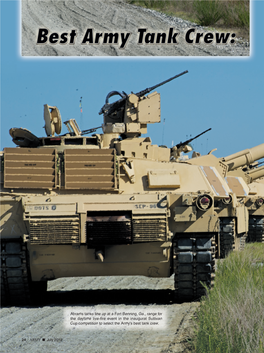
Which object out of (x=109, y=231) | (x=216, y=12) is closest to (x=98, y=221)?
(x=109, y=231)

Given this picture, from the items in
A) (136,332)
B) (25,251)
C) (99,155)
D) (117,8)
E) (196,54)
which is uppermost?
(117,8)

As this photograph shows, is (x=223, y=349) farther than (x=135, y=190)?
No

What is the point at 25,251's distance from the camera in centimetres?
1104

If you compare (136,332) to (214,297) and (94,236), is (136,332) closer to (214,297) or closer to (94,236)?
(214,297)

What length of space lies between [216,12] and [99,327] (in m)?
4.85

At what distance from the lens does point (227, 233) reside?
18.4m

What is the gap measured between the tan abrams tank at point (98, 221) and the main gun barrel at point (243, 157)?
11313mm

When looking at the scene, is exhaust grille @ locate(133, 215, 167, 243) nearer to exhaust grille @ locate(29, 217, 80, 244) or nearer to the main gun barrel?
exhaust grille @ locate(29, 217, 80, 244)

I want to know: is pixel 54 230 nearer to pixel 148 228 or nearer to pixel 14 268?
pixel 14 268

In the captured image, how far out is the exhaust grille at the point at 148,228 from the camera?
1056 centimetres

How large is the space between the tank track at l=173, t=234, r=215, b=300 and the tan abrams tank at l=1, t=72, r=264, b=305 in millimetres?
18

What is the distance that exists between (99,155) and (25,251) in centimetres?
225

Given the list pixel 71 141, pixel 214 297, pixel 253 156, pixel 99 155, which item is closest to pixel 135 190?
pixel 99 155

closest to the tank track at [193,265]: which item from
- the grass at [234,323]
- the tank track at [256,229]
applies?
the grass at [234,323]
